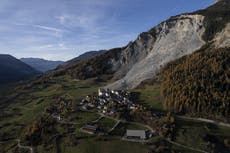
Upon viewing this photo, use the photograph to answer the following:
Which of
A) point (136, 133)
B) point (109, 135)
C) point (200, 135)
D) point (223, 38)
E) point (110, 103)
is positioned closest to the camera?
point (200, 135)

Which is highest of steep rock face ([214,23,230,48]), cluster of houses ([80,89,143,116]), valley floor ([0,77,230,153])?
steep rock face ([214,23,230,48])

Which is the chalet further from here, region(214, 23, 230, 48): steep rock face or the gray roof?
region(214, 23, 230, 48): steep rock face

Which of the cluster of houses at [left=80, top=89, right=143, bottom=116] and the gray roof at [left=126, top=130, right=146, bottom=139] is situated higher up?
the cluster of houses at [left=80, top=89, right=143, bottom=116]

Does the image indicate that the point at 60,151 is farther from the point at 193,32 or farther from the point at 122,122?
the point at 193,32

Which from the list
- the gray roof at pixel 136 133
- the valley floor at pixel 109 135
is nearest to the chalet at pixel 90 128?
the valley floor at pixel 109 135

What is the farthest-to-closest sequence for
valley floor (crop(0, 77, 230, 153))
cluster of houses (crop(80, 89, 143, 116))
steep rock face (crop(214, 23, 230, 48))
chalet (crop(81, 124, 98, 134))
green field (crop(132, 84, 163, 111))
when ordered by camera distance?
steep rock face (crop(214, 23, 230, 48)) → green field (crop(132, 84, 163, 111)) → cluster of houses (crop(80, 89, 143, 116)) → chalet (crop(81, 124, 98, 134)) → valley floor (crop(0, 77, 230, 153))

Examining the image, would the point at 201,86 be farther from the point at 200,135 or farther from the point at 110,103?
the point at 110,103

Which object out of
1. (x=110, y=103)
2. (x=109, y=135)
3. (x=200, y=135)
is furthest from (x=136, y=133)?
(x=110, y=103)

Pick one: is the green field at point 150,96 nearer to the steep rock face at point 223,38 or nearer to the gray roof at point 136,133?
the gray roof at point 136,133

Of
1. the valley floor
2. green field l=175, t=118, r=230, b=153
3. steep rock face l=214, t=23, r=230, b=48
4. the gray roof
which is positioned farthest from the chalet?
steep rock face l=214, t=23, r=230, b=48
